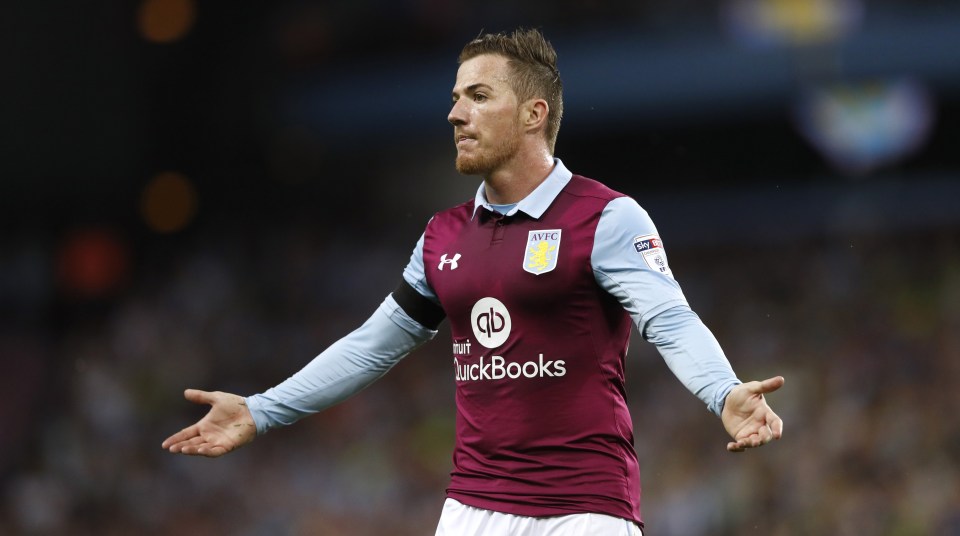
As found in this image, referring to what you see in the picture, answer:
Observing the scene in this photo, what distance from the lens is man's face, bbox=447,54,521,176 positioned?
4027 mm

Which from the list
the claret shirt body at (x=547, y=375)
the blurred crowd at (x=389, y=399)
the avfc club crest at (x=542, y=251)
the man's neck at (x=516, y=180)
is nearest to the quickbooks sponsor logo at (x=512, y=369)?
the claret shirt body at (x=547, y=375)

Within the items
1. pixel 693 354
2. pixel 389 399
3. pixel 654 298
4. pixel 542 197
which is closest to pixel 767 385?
pixel 693 354

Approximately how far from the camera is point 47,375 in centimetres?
1465

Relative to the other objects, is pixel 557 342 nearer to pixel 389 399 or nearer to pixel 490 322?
pixel 490 322

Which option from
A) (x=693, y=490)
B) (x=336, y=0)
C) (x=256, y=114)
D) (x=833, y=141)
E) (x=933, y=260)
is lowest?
(x=693, y=490)

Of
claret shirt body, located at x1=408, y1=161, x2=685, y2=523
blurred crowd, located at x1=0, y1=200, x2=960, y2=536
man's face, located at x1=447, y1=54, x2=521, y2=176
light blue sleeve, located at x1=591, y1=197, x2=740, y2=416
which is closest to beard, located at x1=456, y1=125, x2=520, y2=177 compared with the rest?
man's face, located at x1=447, y1=54, x2=521, y2=176

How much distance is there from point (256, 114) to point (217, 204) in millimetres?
1492

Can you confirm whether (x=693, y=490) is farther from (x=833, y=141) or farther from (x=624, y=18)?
(x=624, y=18)

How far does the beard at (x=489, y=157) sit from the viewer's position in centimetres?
402

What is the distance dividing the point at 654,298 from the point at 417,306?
3.19ft

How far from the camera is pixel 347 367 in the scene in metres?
4.29

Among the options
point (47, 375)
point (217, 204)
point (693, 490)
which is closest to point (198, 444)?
point (693, 490)

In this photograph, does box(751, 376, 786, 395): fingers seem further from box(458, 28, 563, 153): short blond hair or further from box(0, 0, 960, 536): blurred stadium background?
box(0, 0, 960, 536): blurred stadium background

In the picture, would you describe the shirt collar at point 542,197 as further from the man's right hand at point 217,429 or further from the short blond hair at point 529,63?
the man's right hand at point 217,429
